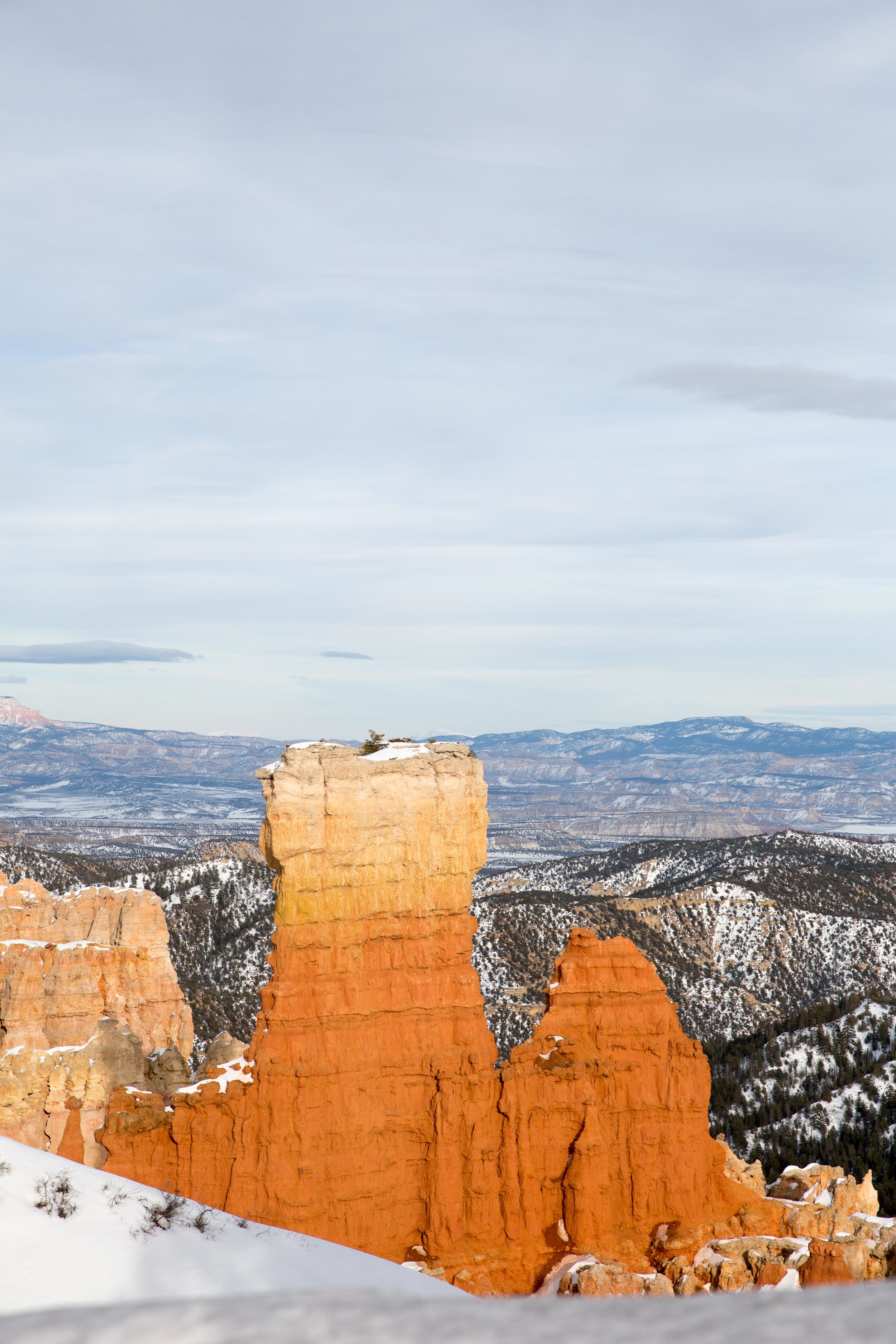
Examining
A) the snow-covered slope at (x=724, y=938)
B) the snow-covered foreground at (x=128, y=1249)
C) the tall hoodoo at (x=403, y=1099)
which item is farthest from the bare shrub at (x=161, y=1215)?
the snow-covered slope at (x=724, y=938)

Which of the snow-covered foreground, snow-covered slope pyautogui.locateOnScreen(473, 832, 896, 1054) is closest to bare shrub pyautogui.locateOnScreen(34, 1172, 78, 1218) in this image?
the snow-covered foreground

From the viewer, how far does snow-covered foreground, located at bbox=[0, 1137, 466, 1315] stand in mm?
18297

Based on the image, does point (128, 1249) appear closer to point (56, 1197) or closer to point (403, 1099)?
point (56, 1197)

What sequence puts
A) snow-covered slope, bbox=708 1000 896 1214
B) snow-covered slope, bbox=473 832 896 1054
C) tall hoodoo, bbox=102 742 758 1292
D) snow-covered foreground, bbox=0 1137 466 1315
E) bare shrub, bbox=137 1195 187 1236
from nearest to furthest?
snow-covered foreground, bbox=0 1137 466 1315 → bare shrub, bbox=137 1195 187 1236 → tall hoodoo, bbox=102 742 758 1292 → snow-covered slope, bbox=708 1000 896 1214 → snow-covered slope, bbox=473 832 896 1054

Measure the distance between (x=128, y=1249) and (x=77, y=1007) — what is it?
89.5ft

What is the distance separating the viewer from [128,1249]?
2036 cm

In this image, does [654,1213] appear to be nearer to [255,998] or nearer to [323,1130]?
[323,1130]

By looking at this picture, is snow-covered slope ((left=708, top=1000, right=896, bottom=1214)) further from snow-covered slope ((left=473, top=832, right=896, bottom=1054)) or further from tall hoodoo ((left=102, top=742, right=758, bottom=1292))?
tall hoodoo ((left=102, top=742, right=758, bottom=1292))

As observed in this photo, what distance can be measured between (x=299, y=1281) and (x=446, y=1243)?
45.0 feet

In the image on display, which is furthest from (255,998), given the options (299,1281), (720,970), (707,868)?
(707,868)

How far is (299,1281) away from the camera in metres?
20.2

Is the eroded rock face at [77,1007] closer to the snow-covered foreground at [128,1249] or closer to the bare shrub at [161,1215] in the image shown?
the snow-covered foreground at [128,1249]

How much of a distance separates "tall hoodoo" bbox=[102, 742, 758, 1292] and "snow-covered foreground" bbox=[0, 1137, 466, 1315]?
657 centimetres

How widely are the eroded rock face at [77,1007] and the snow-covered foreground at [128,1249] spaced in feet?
36.4
